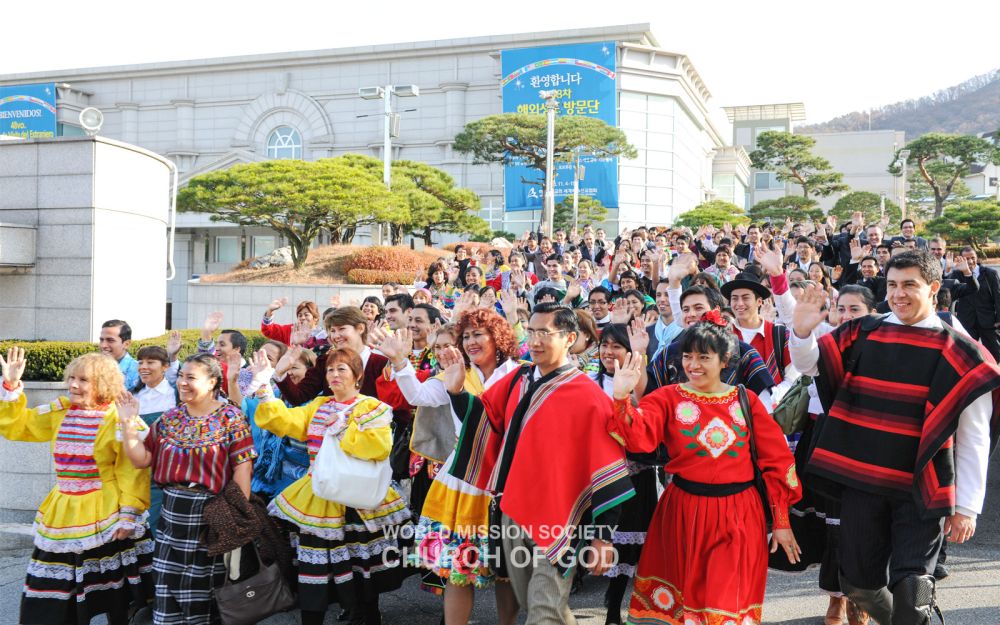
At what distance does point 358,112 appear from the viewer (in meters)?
42.5

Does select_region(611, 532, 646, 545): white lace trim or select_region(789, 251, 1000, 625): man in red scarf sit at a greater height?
select_region(789, 251, 1000, 625): man in red scarf

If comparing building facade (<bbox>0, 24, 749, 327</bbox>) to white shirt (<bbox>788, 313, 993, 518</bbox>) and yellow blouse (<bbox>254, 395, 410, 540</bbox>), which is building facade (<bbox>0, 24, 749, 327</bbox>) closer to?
yellow blouse (<bbox>254, 395, 410, 540</bbox>)

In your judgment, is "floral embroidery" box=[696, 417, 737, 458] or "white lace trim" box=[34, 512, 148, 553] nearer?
"floral embroidery" box=[696, 417, 737, 458]

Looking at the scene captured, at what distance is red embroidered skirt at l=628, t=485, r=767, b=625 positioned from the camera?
3.70 metres

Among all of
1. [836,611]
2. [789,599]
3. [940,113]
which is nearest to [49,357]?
[789,599]

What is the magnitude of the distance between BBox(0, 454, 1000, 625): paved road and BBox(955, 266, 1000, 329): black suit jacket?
4.62 m

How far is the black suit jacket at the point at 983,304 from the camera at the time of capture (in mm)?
9594

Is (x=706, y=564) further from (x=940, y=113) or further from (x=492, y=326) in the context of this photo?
(x=940, y=113)

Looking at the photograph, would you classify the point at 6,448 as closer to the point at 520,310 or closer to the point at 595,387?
the point at 520,310

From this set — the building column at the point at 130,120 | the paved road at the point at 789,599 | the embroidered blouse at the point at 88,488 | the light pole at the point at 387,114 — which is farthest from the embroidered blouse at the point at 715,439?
the building column at the point at 130,120

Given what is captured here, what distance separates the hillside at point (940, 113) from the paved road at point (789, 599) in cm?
11814

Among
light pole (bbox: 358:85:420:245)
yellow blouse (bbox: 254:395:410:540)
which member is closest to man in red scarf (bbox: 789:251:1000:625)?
yellow blouse (bbox: 254:395:410:540)

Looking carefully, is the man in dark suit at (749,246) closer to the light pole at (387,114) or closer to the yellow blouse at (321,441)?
the yellow blouse at (321,441)

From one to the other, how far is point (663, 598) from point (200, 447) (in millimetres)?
2565
